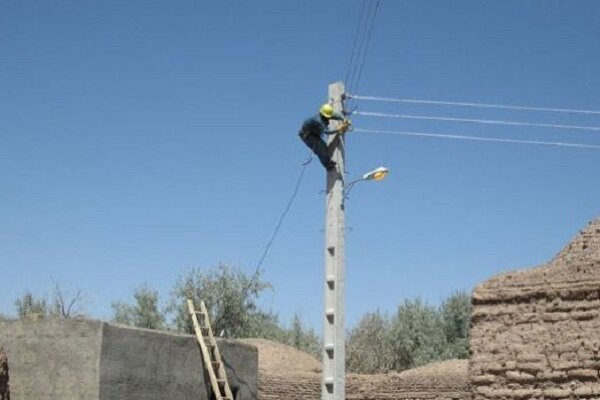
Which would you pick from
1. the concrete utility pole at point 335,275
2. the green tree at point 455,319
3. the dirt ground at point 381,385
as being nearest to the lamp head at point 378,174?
the concrete utility pole at point 335,275

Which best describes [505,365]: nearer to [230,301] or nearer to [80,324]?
[80,324]

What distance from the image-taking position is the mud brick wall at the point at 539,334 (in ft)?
41.4

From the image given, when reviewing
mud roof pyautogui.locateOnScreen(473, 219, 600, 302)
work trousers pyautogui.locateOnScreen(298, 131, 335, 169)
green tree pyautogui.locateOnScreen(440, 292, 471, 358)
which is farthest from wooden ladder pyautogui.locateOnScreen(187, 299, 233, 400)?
green tree pyautogui.locateOnScreen(440, 292, 471, 358)

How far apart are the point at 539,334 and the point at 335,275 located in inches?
125

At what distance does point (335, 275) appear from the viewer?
1259 centimetres

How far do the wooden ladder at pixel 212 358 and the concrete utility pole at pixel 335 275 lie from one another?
15.3 ft

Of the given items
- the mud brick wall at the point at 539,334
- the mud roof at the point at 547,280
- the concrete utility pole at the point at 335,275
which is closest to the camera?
the concrete utility pole at the point at 335,275

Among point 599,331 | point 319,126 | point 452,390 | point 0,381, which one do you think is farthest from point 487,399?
point 452,390

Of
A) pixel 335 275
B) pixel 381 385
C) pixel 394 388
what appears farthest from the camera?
pixel 381 385

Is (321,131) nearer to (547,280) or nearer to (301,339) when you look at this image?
(547,280)

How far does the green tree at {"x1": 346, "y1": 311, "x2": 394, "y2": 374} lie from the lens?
48594 mm

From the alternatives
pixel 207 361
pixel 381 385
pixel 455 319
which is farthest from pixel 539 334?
pixel 455 319

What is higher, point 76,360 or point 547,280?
point 547,280

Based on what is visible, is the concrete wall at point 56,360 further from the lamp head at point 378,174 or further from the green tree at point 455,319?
the green tree at point 455,319
